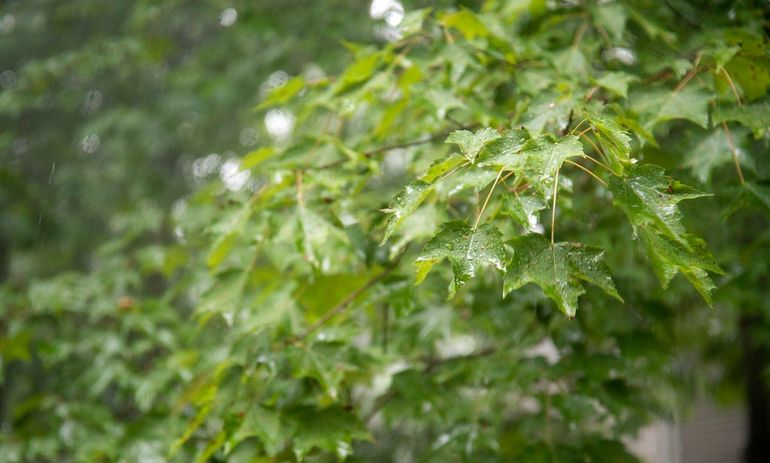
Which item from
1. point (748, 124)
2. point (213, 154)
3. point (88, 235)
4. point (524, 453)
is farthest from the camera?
point (213, 154)

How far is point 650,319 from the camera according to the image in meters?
2.09

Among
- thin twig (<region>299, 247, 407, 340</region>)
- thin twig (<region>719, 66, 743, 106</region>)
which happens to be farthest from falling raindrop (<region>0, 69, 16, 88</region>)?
thin twig (<region>719, 66, 743, 106</region>)

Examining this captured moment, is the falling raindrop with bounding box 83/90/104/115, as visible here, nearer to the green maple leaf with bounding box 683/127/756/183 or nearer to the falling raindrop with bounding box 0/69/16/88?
the falling raindrop with bounding box 0/69/16/88

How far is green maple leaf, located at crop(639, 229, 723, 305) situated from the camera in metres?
1.13

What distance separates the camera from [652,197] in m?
1.15

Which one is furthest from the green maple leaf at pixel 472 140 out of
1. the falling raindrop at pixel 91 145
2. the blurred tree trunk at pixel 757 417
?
the blurred tree trunk at pixel 757 417

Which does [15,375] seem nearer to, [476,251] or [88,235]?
[88,235]

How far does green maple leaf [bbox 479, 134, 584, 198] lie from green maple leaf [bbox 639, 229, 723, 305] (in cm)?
21

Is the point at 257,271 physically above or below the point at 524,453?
above

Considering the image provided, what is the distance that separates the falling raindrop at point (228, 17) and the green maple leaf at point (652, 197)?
3.12 meters

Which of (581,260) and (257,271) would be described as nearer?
(581,260)

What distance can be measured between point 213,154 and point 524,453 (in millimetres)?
3168

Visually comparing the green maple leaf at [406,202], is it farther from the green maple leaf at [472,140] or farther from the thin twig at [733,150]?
the thin twig at [733,150]

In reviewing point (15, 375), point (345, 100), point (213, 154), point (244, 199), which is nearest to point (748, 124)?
point (345, 100)
